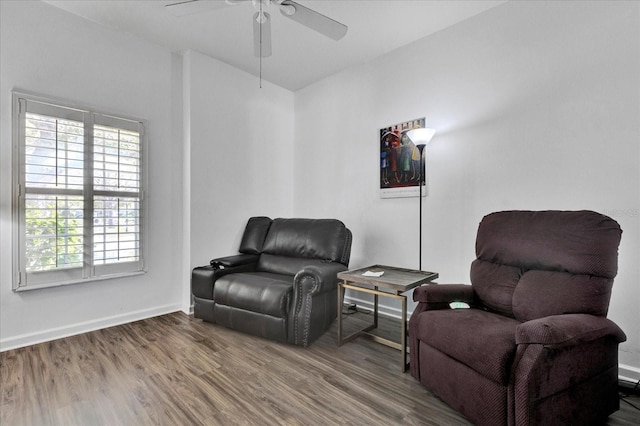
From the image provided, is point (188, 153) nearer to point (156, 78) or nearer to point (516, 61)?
point (156, 78)

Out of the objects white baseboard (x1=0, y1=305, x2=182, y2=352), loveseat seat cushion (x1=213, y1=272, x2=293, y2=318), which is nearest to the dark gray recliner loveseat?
loveseat seat cushion (x1=213, y1=272, x2=293, y2=318)

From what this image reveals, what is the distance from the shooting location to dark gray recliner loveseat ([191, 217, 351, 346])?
255 centimetres

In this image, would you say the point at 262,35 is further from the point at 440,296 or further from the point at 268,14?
the point at 440,296

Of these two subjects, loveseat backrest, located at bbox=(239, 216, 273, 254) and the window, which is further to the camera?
loveseat backrest, located at bbox=(239, 216, 273, 254)

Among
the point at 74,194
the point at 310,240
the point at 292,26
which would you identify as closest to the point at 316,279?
the point at 310,240

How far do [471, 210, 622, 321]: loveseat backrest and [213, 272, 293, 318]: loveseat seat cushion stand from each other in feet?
4.80

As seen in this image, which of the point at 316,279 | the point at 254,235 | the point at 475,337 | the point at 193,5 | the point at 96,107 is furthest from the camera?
the point at 254,235

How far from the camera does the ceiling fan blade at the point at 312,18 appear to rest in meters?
2.02

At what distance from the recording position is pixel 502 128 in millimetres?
2598

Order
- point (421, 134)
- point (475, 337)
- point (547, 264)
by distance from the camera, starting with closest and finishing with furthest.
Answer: point (475, 337) → point (547, 264) → point (421, 134)

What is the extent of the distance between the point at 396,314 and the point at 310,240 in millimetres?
1208

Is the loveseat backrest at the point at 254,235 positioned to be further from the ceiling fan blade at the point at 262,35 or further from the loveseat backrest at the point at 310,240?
the ceiling fan blade at the point at 262,35

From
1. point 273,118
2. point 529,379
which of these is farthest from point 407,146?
point 529,379

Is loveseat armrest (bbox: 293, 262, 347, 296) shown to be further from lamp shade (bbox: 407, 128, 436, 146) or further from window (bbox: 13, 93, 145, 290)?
window (bbox: 13, 93, 145, 290)
